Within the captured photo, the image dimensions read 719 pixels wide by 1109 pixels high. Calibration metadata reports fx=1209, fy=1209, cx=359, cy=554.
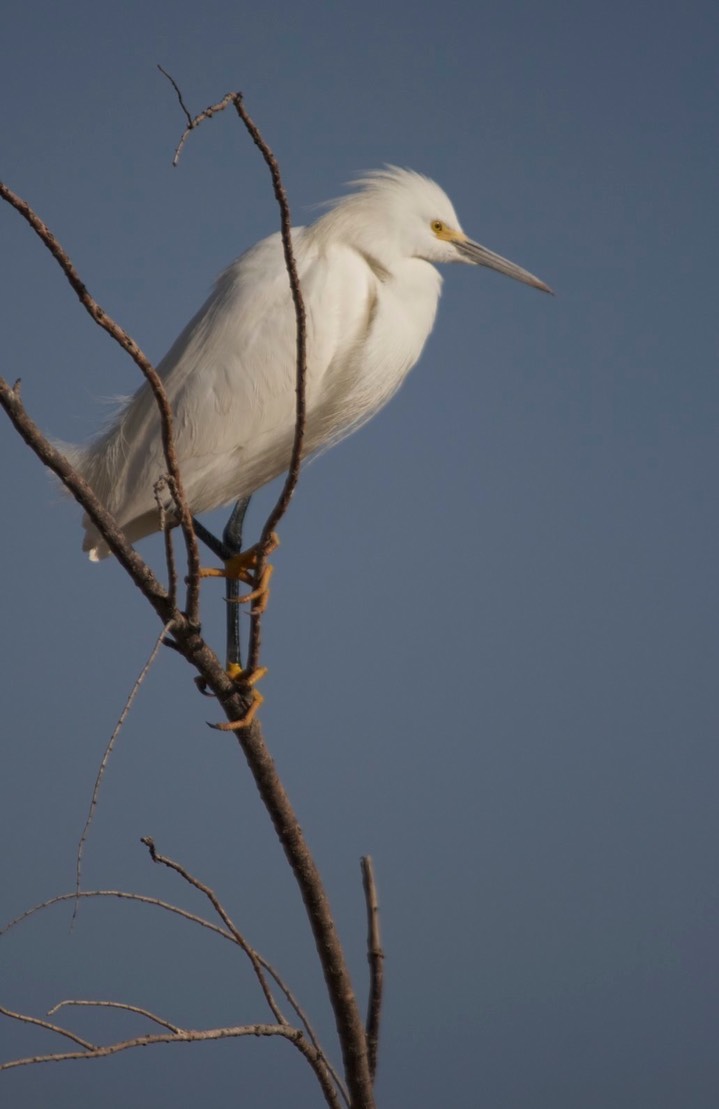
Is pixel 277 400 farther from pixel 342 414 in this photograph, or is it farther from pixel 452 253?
pixel 452 253

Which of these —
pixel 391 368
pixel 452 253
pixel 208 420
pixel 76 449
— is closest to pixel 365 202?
pixel 452 253

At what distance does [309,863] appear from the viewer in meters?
1.89

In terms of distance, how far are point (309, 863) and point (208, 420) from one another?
1248 millimetres

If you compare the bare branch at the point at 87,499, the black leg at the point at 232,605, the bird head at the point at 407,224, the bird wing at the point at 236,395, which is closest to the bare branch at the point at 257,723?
the bare branch at the point at 87,499

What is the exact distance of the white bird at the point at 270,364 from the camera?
2809 millimetres

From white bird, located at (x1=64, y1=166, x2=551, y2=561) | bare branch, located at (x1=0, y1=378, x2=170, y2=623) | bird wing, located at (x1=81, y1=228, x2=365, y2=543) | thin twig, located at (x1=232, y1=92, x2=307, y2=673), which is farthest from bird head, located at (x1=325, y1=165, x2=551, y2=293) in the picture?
bare branch, located at (x1=0, y1=378, x2=170, y2=623)

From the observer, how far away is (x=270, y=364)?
282 cm

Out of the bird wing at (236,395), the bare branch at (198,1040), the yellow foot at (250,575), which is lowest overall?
the bare branch at (198,1040)

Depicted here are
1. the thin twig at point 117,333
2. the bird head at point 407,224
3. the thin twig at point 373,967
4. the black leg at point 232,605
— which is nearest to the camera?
the thin twig at point 117,333

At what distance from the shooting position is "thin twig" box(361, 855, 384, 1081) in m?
1.88

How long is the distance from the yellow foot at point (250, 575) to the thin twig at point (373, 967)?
469 millimetres

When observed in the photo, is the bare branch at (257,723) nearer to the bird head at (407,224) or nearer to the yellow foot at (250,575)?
the yellow foot at (250,575)

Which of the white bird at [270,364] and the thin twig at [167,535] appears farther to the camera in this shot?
the white bird at [270,364]

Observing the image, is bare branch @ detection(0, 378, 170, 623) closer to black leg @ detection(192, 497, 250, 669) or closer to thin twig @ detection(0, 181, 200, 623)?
thin twig @ detection(0, 181, 200, 623)
